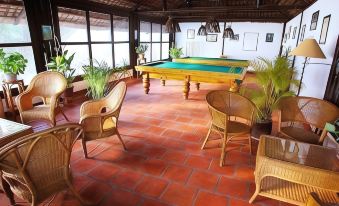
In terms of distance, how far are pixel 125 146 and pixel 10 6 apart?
339 cm

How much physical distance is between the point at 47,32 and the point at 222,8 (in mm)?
4538

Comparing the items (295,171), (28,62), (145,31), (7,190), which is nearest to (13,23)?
(28,62)

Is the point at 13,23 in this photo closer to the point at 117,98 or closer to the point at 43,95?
the point at 43,95

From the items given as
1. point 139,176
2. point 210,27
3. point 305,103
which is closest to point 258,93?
point 305,103

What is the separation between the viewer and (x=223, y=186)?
2125mm

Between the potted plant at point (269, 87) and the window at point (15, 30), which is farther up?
the window at point (15, 30)

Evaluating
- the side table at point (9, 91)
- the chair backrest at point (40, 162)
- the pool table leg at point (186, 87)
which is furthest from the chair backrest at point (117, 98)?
the pool table leg at point (186, 87)

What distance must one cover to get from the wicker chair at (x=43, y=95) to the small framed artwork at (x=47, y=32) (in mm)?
1630

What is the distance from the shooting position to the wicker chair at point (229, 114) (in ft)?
8.13

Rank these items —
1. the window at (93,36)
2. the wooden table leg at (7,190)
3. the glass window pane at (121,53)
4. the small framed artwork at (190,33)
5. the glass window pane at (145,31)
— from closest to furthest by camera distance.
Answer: the wooden table leg at (7,190)
the window at (93,36)
the glass window pane at (121,53)
the glass window pane at (145,31)
the small framed artwork at (190,33)

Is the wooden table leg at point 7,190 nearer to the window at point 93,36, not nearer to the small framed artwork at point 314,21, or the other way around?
the window at point 93,36

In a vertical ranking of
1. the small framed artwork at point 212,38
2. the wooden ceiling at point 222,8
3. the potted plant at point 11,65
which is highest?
the wooden ceiling at point 222,8

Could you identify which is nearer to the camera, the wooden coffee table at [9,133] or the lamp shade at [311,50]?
the wooden coffee table at [9,133]

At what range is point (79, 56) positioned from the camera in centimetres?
554
